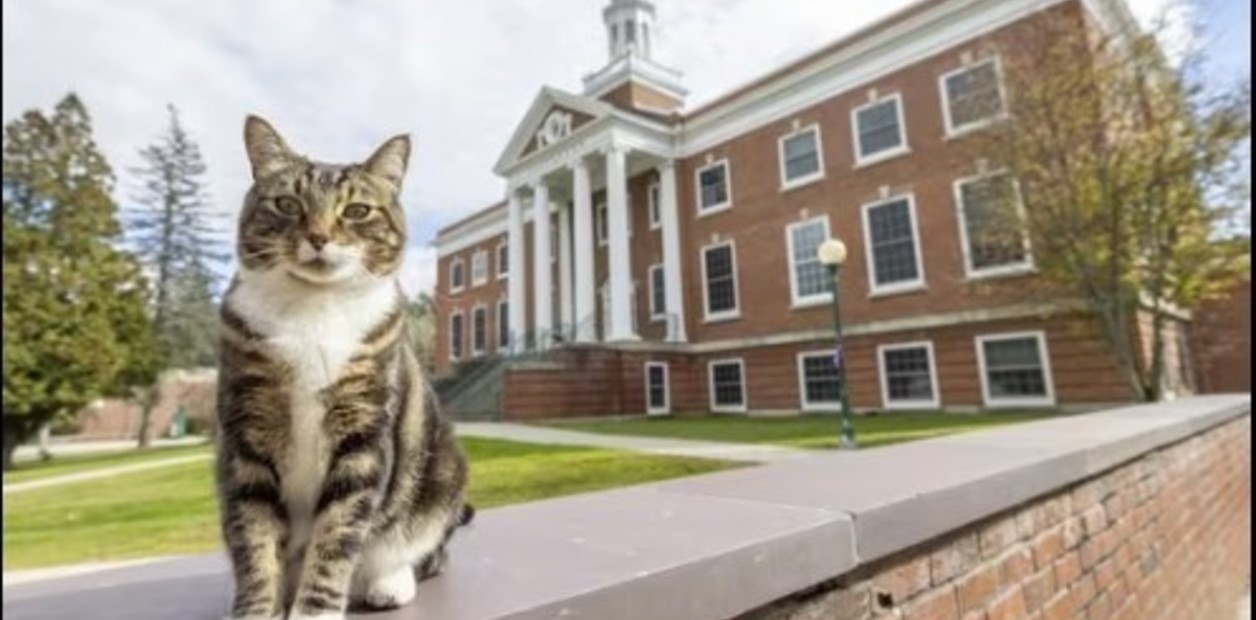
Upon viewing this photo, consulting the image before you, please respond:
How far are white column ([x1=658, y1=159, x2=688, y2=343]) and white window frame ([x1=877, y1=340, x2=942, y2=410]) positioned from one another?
5559 mm

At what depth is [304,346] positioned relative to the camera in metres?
0.93

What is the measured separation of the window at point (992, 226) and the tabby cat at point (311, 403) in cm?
1140

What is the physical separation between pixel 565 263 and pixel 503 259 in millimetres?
7884

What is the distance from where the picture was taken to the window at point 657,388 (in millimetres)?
17362

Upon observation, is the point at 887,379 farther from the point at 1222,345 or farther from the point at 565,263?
the point at 565,263

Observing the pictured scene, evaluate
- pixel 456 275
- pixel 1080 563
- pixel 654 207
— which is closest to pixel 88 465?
pixel 456 275

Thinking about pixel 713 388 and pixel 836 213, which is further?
pixel 713 388

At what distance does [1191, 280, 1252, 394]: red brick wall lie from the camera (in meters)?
13.2

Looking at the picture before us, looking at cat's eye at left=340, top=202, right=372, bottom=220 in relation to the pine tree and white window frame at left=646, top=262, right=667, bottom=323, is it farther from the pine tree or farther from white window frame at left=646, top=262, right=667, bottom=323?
white window frame at left=646, top=262, right=667, bottom=323

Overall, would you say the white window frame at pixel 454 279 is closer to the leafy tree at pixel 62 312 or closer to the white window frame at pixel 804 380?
the leafy tree at pixel 62 312

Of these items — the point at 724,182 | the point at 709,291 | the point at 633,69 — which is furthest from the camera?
the point at 709,291

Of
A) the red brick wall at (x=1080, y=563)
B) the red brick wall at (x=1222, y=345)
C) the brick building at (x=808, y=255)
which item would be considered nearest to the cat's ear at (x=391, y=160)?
the red brick wall at (x=1080, y=563)

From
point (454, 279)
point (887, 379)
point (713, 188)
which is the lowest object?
point (887, 379)

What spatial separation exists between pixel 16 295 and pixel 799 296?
54.4 feet
